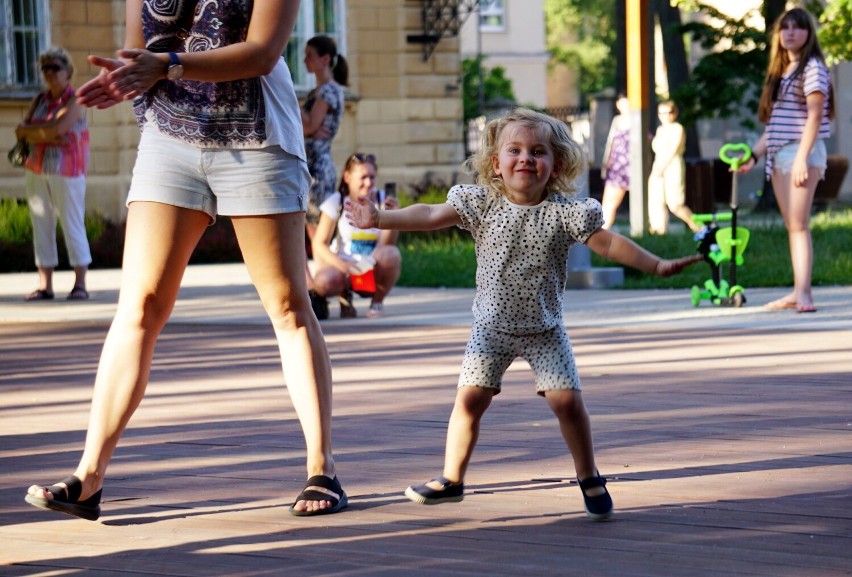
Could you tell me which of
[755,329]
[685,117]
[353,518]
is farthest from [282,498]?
[685,117]

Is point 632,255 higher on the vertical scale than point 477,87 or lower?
lower

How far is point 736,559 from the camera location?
13.3 ft

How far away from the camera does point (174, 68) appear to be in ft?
14.5

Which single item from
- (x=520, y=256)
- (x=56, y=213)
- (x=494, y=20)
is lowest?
(x=56, y=213)

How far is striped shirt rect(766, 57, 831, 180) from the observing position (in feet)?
33.0

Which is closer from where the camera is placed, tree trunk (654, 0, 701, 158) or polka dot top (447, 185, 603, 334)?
polka dot top (447, 185, 603, 334)

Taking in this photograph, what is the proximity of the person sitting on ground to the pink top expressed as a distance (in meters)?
3.12

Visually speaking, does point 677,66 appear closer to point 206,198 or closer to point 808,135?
point 808,135

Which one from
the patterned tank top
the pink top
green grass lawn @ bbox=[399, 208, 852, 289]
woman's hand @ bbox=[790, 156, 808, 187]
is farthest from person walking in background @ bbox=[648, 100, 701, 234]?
the patterned tank top

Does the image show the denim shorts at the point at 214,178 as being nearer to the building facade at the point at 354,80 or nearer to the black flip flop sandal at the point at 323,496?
the black flip flop sandal at the point at 323,496

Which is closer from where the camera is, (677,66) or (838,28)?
(838,28)

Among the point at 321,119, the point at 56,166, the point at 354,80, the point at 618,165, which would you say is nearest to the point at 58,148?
the point at 56,166

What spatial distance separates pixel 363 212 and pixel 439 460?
47.8 inches

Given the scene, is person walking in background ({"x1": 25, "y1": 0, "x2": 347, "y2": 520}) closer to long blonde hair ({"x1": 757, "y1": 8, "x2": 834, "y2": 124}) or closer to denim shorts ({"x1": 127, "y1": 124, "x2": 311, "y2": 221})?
denim shorts ({"x1": 127, "y1": 124, "x2": 311, "y2": 221})
